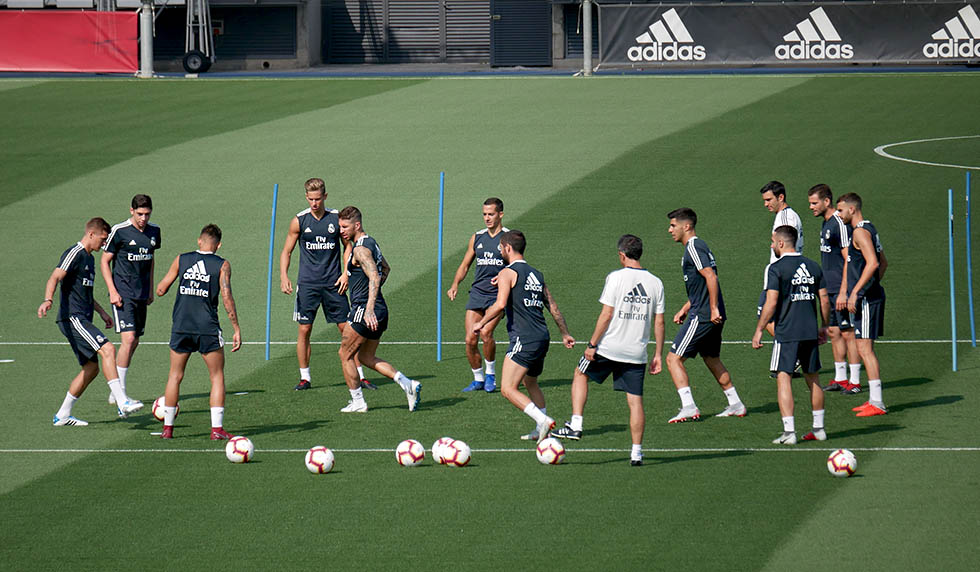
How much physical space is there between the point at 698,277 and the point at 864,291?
206cm

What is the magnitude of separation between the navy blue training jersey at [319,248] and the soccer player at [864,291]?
6253 mm

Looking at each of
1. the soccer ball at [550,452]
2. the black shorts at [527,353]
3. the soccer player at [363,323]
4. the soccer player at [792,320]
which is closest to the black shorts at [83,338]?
the soccer player at [363,323]

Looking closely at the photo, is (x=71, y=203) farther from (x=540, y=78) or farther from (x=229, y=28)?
(x=229, y=28)

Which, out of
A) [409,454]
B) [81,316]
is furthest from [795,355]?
[81,316]

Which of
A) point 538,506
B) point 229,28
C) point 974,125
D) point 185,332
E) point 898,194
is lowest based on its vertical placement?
point 538,506

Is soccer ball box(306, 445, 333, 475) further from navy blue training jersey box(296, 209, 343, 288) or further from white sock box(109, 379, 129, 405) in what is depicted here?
navy blue training jersey box(296, 209, 343, 288)

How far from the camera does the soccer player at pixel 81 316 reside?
1394 cm

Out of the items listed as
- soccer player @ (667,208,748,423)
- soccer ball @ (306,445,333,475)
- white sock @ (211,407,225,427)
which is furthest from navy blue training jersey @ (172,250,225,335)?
soccer player @ (667,208,748,423)

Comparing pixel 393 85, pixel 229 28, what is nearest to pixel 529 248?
pixel 393 85

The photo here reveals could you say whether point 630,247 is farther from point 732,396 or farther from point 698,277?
point 732,396

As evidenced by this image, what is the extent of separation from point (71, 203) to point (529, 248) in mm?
11310

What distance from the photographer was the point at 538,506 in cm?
1102

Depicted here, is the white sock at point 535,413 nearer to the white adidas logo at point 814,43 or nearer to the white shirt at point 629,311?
the white shirt at point 629,311

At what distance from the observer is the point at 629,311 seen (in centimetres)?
1213
